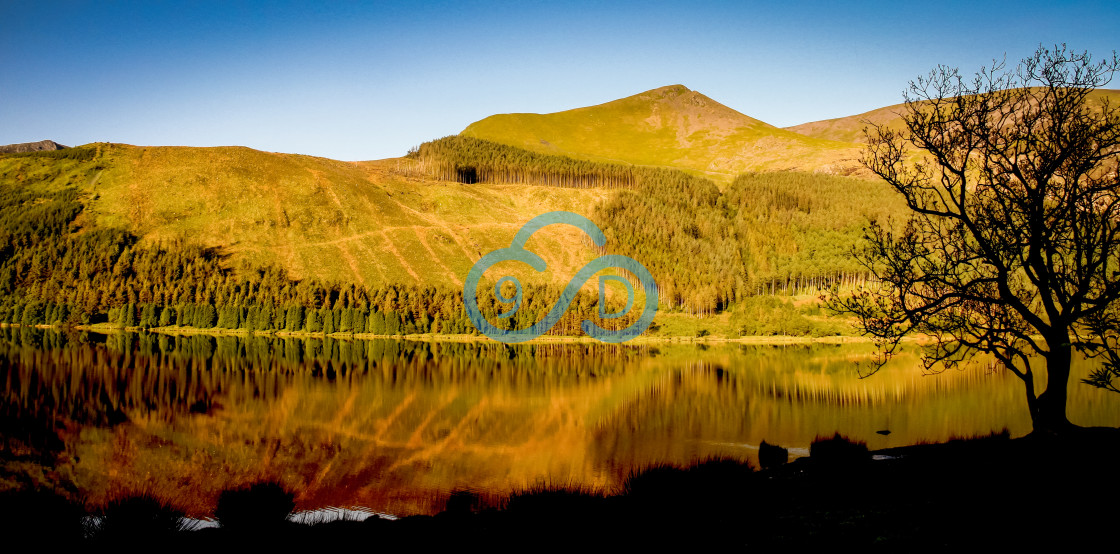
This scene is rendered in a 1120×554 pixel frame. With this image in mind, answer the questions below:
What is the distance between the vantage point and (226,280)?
128 meters

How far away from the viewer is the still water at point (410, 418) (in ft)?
85.3

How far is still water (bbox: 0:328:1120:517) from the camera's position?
26.0 metres

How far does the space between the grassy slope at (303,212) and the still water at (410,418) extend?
232 feet

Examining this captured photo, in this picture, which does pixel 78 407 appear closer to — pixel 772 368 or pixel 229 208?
pixel 772 368

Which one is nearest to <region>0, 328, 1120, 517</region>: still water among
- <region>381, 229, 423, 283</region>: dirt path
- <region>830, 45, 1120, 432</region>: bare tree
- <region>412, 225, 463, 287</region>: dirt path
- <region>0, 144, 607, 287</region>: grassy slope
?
<region>830, 45, 1120, 432</region>: bare tree

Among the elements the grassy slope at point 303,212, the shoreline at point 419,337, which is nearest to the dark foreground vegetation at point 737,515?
the shoreline at point 419,337

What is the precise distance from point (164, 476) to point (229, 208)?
151448mm

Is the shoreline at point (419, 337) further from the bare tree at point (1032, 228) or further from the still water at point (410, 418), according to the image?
the bare tree at point (1032, 228)

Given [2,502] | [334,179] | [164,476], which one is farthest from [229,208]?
[2,502]

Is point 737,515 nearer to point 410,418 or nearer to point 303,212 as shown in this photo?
point 410,418

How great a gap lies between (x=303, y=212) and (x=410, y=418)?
13565 cm

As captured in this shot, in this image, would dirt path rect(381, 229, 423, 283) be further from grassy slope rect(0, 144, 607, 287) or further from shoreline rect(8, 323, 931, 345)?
shoreline rect(8, 323, 931, 345)

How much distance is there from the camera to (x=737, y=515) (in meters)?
13.8

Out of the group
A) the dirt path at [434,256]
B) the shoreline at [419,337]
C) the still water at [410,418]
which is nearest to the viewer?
the still water at [410,418]
